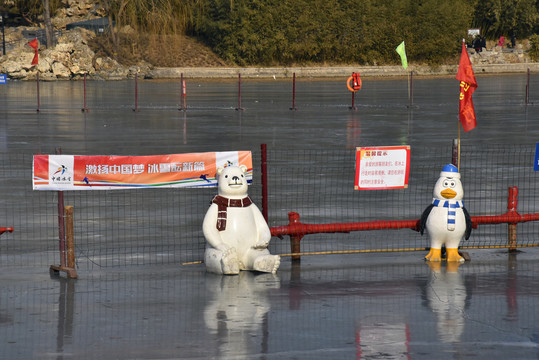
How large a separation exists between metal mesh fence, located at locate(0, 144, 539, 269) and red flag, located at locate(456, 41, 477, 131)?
154cm

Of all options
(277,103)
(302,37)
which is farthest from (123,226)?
(302,37)

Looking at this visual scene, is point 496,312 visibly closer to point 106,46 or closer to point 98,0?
point 106,46

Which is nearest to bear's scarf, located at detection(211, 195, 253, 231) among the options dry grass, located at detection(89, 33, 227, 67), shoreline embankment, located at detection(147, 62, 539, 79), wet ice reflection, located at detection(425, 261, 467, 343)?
wet ice reflection, located at detection(425, 261, 467, 343)

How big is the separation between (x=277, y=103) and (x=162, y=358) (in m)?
34.1

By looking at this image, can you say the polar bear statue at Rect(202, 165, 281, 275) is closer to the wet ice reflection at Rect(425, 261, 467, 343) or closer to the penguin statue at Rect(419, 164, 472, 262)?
the wet ice reflection at Rect(425, 261, 467, 343)

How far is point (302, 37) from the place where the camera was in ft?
260

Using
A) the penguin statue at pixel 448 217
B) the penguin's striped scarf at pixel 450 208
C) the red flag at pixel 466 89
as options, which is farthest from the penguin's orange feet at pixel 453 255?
the red flag at pixel 466 89

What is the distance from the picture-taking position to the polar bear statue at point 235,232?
1025 cm

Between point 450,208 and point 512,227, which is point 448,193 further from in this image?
point 512,227

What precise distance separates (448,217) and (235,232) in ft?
8.20

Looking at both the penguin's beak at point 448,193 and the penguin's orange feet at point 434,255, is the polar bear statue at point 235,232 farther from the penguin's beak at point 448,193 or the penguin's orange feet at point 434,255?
the penguin's beak at point 448,193

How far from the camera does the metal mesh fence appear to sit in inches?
467

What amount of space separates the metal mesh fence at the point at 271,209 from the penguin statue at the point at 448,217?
3.80 feet

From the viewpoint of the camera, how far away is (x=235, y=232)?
10.4m
